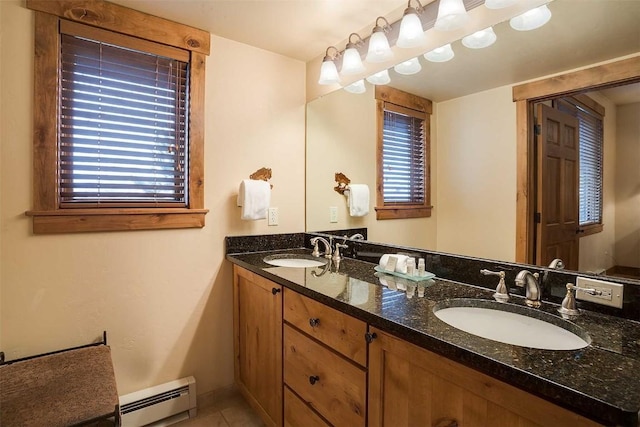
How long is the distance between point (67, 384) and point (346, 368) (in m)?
1.10

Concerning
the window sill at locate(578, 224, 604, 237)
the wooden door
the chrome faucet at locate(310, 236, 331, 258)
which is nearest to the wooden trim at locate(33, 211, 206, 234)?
the chrome faucet at locate(310, 236, 331, 258)

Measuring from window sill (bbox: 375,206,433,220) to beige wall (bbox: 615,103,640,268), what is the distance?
2.41ft

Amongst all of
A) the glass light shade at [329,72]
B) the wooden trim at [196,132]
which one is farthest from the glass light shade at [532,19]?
the wooden trim at [196,132]

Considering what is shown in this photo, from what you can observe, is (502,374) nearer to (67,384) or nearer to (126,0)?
(67,384)

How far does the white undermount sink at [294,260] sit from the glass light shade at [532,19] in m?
1.46

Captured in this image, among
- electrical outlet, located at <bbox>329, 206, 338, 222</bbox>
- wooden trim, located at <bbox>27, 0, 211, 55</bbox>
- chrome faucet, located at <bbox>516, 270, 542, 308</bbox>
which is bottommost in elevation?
chrome faucet, located at <bbox>516, 270, 542, 308</bbox>

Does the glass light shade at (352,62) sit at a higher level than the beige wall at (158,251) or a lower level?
higher

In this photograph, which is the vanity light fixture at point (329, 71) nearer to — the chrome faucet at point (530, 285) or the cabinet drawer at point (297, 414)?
the chrome faucet at point (530, 285)

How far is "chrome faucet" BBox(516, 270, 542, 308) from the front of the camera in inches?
45.1

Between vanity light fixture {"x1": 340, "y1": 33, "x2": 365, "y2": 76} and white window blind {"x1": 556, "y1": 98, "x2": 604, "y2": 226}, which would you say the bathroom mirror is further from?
vanity light fixture {"x1": 340, "y1": 33, "x2": 365, "y2": 76}

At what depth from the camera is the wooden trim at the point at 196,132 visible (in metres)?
1.99

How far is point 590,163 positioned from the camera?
43.9 inches

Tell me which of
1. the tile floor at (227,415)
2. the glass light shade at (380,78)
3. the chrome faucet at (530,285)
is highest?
the glass light shade at (380,78)

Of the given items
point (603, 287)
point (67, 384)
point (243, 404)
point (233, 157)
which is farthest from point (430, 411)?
point (233, 157)
